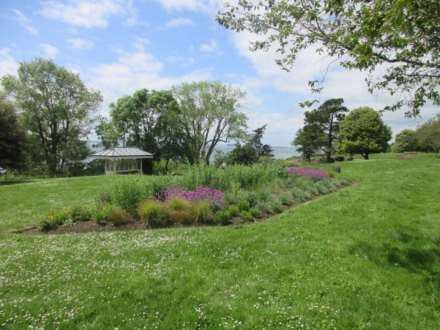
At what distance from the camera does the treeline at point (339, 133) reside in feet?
82.3

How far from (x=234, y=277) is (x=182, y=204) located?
3067 mm

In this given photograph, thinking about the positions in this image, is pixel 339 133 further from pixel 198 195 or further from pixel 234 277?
pixel 234 277

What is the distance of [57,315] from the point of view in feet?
8.37

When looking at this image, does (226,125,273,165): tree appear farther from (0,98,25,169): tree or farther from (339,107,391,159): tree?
(0,98,25,169): tree

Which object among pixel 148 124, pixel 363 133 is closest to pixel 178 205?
pixel 148 124

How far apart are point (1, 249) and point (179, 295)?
3.84 metres

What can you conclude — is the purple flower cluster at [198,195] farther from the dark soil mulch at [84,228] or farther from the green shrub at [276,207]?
the green shrub at [276,207]

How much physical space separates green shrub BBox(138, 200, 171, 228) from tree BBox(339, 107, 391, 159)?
27.0 m

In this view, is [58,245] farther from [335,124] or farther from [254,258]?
[335,124]

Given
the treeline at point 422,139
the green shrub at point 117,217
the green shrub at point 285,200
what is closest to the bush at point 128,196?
the green shrub at point 117,217

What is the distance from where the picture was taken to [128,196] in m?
6.49

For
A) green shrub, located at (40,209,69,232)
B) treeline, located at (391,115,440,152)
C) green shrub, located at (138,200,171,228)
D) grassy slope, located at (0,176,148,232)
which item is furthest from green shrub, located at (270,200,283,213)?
treeline, located at (391,115,440,152)

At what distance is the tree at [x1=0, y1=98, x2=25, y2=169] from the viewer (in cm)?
1589

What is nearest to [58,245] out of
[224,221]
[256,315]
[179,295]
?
[179,295]
